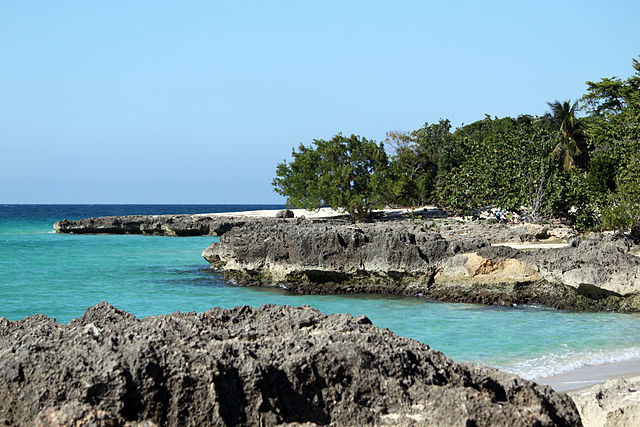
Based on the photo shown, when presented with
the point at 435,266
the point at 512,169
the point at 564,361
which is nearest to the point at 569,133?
the point at 512,169

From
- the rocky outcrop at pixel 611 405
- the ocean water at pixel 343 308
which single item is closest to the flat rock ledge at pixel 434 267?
the ocean water at pixel 343 308

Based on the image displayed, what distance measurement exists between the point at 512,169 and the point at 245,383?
24975mm

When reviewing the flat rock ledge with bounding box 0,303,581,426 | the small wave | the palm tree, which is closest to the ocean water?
the small wave

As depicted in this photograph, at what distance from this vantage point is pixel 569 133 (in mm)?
45031

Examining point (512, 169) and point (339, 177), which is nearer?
point (512, 169)

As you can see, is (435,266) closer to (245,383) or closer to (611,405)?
(611,405)

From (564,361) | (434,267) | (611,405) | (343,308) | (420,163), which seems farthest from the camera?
(420,163)

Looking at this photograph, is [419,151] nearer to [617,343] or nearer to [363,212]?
[363,212]

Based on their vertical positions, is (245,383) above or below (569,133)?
below

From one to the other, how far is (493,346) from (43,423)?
814cm

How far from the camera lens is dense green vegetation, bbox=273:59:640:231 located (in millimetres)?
24438

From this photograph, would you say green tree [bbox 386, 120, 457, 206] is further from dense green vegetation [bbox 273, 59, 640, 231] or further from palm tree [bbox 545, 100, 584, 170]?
palm tree [bbox 545, 100, 584, 170]

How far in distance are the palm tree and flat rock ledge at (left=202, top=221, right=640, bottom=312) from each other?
26055mm

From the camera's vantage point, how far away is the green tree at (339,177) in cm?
4247
